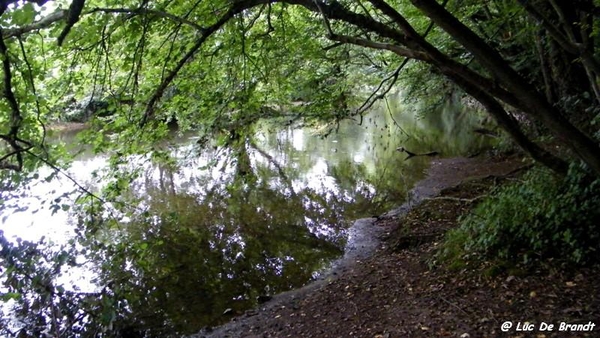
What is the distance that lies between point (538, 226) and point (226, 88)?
4640 millimetres

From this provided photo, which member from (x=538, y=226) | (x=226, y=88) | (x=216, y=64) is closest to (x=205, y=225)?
(x=226, y=88)

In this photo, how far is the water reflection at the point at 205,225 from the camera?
6.18 meters

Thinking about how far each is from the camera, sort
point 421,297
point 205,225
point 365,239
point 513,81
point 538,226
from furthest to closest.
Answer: point 205,225 → point 365,239 → point 421,297 → point 538,226 → point 513,81

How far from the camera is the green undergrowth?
17.2 ft

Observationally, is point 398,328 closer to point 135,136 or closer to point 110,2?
point 135,136

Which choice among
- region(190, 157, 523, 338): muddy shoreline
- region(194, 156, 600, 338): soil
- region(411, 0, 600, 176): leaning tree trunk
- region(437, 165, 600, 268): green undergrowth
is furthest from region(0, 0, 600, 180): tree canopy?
region(190, 157, 523, 338): muddy shoreline

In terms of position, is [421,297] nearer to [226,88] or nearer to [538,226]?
[538,226]

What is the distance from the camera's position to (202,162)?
2153 centimetres

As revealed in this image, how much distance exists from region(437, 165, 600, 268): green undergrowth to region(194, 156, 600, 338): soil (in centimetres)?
21

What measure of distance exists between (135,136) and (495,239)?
4.90 m

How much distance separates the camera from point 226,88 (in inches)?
262

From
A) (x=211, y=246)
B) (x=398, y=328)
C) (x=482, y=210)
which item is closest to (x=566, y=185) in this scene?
(x=482, y=210)

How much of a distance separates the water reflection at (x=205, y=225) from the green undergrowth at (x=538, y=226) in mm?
2997

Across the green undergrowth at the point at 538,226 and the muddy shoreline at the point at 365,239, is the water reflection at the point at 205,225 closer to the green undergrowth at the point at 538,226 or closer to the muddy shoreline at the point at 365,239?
the muddy shoreline at the point at 365,239
